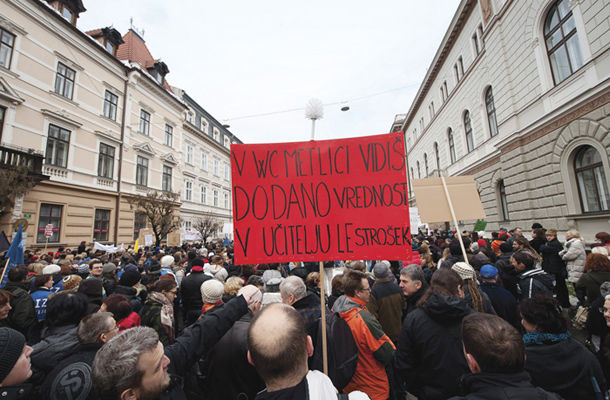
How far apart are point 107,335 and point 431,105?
101ft

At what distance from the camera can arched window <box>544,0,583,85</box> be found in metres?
9.70

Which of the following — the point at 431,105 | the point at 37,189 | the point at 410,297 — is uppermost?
the point at 431,105

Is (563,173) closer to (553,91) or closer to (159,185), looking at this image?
(553,91)

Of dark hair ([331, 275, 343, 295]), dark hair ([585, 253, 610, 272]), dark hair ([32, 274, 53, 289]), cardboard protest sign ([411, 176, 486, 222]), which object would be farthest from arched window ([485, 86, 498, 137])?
dark hair ([32, 274, 53, 289])

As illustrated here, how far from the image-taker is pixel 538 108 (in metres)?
11.2

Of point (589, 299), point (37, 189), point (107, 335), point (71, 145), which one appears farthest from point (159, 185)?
point (589, 299)

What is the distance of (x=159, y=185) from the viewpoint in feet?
75.4

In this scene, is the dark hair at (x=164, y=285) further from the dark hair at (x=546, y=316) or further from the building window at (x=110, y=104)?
the building window at (x=110, y=104)

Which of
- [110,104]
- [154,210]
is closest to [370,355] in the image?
[154,210]

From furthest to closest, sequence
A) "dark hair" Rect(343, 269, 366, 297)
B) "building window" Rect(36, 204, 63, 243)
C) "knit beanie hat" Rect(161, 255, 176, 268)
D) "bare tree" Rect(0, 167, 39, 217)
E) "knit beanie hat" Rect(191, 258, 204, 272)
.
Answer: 1. "building window" Rect(36, 204, 63, 243)
2. "bare tree" Rect(0, 167, 39, 217)
3. "knit beanie hat" Rect(161, 255, 176, 268)
4. "knit beanie hat" Rect(191, 258, 204, 272)
5. "dark hair" Rect(343, 269, 366, 297)

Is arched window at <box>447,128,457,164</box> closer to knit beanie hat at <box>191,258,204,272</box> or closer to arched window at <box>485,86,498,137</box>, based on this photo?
arched window at <box>485,86,498,137</box>

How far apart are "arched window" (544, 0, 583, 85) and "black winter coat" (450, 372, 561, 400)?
12.8 meters

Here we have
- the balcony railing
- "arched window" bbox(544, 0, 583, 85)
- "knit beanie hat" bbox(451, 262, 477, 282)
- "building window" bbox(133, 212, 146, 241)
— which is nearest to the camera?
"knit beanie hat" bbox(451, 262, 477, 282)

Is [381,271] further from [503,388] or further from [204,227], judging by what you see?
[204,227]
